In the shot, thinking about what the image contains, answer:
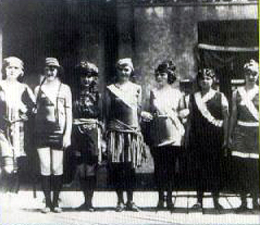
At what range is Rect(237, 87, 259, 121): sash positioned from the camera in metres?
6.00

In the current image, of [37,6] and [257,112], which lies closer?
[257,112]

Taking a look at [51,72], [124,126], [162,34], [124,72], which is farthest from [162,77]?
[162,34]

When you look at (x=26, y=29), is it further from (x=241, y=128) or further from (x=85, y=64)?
(x=241, y=128)

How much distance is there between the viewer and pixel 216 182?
6.34 m

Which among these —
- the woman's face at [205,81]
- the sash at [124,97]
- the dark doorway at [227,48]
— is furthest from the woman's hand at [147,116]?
the dark doorway at [227,48]

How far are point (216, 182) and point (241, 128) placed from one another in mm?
686

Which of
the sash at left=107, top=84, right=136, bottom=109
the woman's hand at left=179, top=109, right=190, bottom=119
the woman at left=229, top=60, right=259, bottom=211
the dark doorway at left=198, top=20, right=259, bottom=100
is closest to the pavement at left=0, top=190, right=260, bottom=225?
the woman at left=229, top=60, right=259, bottom=211

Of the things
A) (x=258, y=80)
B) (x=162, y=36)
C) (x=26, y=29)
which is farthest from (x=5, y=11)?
(x=258, y=80)

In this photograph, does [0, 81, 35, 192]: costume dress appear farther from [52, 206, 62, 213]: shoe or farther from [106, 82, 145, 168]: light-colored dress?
[106, 82, 145, 168]: light-colored dress

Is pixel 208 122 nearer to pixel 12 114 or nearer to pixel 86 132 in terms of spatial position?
pixel 86 132

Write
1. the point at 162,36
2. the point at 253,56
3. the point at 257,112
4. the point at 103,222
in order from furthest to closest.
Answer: the point at 162,36 < the point at 253,56 < the point at 257,112 < the point at 103,222

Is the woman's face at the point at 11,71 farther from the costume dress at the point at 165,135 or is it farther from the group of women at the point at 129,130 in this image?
the costume dress at the point at 165,135

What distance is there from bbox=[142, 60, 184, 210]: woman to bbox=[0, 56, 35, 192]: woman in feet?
4.39

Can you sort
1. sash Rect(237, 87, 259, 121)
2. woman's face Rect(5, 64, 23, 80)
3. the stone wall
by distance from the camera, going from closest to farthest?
sash Rect(237, 87, 259, 121) → woman's face Rect(5, 64, 23, 80) → the stone wall
